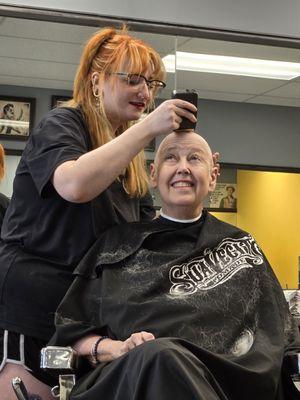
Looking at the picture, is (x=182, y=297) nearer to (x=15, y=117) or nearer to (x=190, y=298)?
(x=190, y=298)

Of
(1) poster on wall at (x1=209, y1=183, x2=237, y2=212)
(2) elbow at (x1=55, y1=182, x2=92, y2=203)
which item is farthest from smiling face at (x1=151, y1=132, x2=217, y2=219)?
(1) poster on wall at (x1=209, y1=183, x2=237, y2=212)

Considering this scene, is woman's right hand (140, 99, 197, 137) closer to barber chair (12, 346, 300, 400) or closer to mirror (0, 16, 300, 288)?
barber chair (12, 346, 300, 400)

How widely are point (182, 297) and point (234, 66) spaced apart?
4430mm

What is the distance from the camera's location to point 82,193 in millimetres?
1537

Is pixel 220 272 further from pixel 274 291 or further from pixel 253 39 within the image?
pixel 253 39

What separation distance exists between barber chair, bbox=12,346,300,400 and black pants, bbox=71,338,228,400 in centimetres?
17

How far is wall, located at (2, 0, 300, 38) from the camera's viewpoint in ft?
10.0

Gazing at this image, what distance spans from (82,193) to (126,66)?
A: 462 mm

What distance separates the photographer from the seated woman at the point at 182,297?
1.41m

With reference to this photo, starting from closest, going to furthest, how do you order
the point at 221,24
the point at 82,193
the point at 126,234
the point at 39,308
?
the point at 82,193
the point at 39,308
the point at 126,234
the point at 221,24

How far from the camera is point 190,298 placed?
5.28 ft

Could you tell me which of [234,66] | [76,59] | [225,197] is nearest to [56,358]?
[76,59]

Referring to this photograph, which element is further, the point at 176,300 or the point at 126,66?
the point at 126,66

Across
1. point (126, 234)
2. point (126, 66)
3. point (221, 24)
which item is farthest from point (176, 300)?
point (221, 24)
